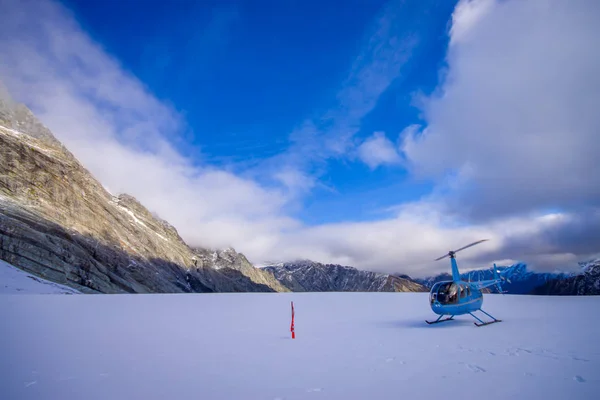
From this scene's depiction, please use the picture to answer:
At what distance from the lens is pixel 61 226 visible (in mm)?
118750

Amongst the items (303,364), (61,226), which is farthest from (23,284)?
(303,364)

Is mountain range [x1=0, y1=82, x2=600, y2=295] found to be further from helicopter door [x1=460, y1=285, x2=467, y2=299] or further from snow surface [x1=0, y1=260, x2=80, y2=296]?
helicopter door [x1=460, y1=285, x2=467, y2=299]

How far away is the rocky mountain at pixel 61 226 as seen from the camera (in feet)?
325

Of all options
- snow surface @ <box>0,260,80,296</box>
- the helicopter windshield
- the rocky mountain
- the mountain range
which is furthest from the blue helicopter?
the rocky mountain

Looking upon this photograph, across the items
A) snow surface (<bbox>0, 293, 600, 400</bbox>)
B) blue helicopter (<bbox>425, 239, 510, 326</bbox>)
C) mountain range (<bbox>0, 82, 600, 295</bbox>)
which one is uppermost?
mountain range (<bbox>0, 82, 600, 295</bbox>)

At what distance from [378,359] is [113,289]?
123 m

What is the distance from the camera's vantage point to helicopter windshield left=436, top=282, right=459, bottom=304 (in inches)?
838

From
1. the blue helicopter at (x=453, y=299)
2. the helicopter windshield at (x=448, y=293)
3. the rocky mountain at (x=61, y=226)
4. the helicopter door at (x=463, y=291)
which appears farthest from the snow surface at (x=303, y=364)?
the rocky mountain at (x=61, y=226)

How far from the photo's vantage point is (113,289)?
373 ft

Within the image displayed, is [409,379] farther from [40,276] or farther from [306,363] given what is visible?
[40,276]

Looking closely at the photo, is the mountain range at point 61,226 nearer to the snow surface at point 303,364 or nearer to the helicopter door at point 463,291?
the helicopter door at point 463,291

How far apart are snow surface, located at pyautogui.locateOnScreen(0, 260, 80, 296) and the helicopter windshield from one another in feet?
289

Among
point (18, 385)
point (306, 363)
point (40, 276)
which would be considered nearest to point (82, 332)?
point (18, 385)

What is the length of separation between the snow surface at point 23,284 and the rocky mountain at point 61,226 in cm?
668
